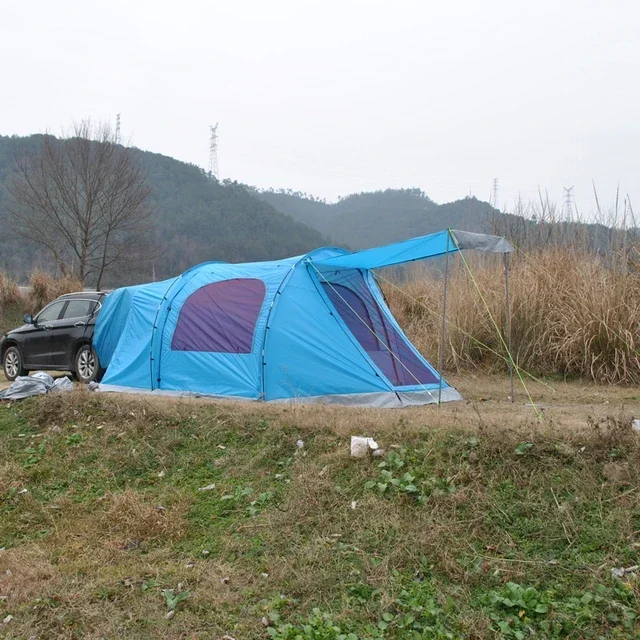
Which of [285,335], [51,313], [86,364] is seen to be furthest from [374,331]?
[51,313]

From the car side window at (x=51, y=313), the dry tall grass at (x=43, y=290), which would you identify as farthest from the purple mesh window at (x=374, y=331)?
the dry tall grass at (x=43, y=290)

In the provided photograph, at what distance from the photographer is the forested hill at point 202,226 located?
114 ft

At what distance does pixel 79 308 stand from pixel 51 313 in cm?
70

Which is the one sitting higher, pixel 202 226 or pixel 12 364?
pixel 202 226

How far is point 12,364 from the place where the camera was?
39.4 feet

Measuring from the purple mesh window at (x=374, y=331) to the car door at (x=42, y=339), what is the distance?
550 cm

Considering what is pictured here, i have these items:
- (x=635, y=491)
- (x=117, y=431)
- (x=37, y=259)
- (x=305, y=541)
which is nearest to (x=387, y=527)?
(x=305, y=541)

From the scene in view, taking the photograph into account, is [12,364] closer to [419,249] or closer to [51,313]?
[51,313]

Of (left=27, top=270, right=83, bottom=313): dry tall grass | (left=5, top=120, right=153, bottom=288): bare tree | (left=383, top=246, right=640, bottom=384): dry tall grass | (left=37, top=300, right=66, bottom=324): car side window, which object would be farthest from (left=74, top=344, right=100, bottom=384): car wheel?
(left=5, top=120, right=153, bottom=288): bare tree

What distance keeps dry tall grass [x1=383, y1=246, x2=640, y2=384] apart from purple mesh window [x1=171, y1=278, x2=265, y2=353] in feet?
10.2

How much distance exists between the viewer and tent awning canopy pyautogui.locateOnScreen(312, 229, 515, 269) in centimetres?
698

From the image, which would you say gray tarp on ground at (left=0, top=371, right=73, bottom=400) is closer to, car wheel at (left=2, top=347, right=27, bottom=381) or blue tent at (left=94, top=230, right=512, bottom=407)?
blue tent at (left=94, top=230, right=512, bottom=407)

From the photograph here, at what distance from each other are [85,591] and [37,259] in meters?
30.8

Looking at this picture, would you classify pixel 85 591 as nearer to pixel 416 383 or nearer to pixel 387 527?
pixel 387 527
